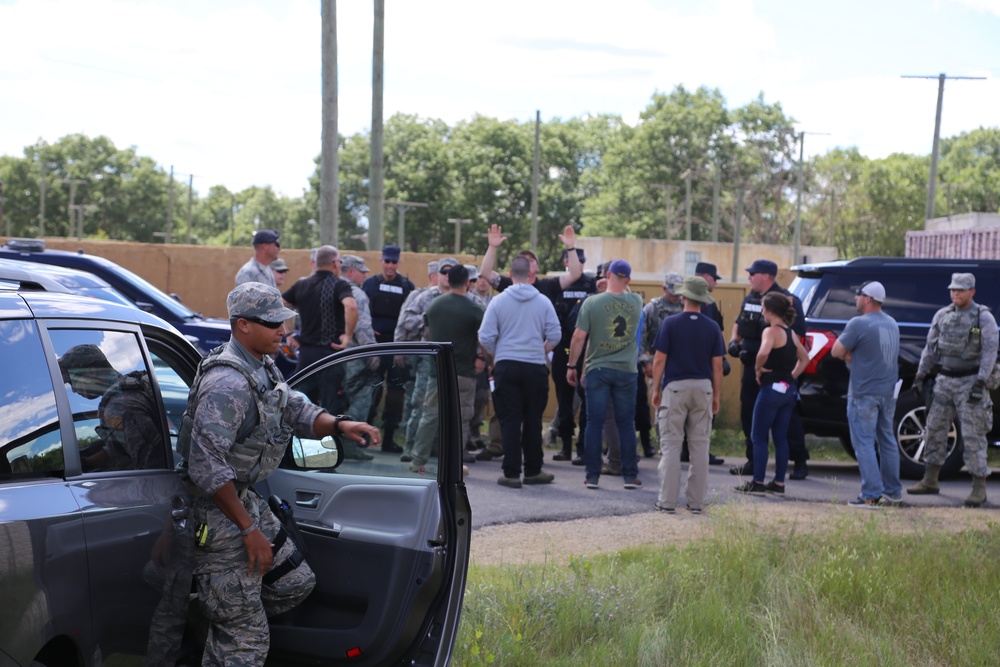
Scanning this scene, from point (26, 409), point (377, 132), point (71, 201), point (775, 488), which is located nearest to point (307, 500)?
point (26, 409)

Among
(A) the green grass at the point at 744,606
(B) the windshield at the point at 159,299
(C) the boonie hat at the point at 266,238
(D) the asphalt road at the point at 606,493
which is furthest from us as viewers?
(B) the windshield at the point at 159,299

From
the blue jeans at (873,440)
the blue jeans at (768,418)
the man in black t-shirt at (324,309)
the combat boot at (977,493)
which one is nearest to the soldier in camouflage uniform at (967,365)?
the combat boot at (977,493)

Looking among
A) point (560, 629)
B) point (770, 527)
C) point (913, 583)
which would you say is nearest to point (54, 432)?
point (560, 629)

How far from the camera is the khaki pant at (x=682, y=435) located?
881cm

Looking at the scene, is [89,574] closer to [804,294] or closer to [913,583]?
[913,583]

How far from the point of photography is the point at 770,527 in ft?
25.8

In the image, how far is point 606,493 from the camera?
9.52 metres

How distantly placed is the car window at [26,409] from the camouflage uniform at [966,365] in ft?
26.5

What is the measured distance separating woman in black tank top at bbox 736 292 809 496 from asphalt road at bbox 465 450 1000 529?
24 centimetres

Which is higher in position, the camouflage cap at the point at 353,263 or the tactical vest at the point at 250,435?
the camouflage cap at the point at 353,263

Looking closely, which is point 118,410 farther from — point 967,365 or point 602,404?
point 967,365

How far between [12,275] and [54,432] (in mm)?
899

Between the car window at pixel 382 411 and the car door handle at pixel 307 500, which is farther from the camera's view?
the car door handle at pixel 307 500

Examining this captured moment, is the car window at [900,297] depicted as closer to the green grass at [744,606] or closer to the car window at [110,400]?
the green grass at [744,606]
